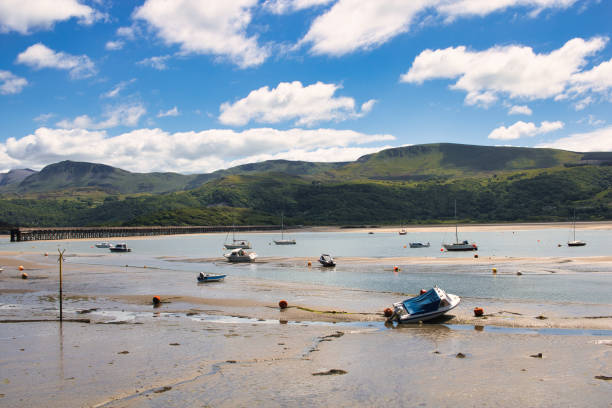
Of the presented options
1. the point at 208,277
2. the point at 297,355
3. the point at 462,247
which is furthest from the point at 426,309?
the point at 462,247

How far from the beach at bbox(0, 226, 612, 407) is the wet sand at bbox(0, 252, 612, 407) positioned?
80 mm

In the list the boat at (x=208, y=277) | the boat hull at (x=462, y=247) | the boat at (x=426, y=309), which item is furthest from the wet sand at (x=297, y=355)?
the boat hull at (x=462, y=247)

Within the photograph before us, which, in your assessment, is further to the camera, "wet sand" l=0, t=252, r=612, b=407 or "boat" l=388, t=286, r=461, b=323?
"boat" l=388, t=286, r=461, b=323

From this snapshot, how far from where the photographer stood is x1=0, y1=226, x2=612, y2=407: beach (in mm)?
16438

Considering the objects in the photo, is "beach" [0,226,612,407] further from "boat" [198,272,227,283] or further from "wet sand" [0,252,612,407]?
"boat" [198,272,227,283]

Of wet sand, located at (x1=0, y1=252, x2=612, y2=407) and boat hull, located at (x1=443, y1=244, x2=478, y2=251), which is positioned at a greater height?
wet sand, located at (x1=0, y1=252, x2=612, y2=407)

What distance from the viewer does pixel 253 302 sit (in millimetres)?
37688

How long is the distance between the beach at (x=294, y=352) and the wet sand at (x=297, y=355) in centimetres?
8

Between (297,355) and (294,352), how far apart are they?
0.63 m

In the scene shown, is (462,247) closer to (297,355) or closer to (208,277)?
(208,277)

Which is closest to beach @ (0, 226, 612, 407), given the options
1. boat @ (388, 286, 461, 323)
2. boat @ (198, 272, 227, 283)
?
boat @ (388, 286, 461, 323)

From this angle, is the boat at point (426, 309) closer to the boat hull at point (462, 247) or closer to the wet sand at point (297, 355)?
the wet sand at point (297, 355)

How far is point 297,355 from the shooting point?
21766mm

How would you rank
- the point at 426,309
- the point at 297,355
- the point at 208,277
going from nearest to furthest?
1. the point at 297,355
2. the point at 426,309
3. the point at 208,277
